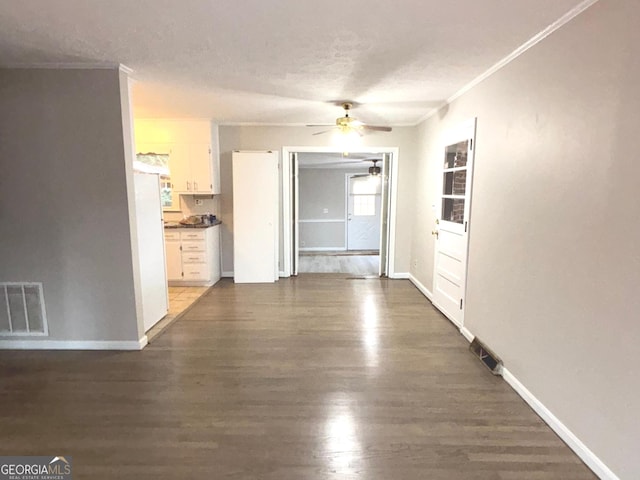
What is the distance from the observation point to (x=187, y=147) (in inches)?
214

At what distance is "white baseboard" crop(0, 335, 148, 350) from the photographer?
3.27 meters

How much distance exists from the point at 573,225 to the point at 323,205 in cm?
785

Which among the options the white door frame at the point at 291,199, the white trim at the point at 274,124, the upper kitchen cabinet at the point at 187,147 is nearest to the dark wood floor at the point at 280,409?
the white door frame at the point at 291,199

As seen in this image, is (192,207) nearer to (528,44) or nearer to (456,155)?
(456,155)

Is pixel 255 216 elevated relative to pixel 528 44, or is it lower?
lower

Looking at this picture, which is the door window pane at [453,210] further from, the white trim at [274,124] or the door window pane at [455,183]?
the white trim at [274,124]

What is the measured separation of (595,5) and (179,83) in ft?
10.7

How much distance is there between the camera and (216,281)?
5.73 m

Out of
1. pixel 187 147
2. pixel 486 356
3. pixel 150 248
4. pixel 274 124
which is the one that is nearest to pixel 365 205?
pixel 274 124

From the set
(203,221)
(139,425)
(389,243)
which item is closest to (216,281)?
(203,221)

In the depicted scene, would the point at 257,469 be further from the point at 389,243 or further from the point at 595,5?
the point at 389,243

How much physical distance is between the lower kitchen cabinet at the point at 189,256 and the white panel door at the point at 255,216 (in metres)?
0.46

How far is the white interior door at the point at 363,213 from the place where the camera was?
32.1 ft

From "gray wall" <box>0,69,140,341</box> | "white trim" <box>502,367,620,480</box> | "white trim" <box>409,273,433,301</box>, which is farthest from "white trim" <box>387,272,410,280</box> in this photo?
"gray wall" <box>0,69,140,341</box>
